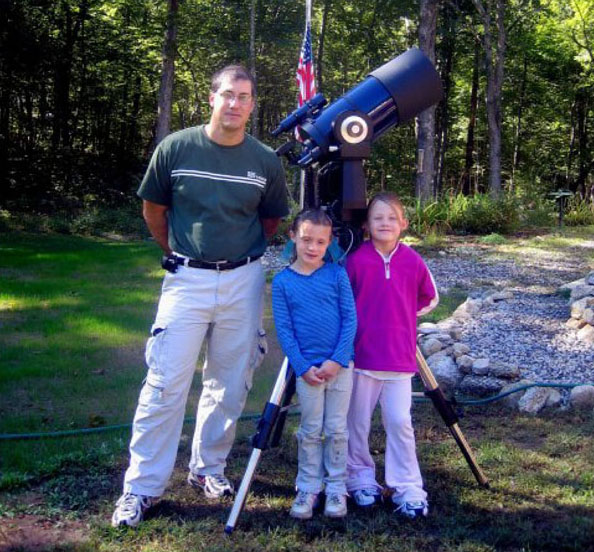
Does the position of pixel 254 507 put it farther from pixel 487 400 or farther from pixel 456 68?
pixel 456 68

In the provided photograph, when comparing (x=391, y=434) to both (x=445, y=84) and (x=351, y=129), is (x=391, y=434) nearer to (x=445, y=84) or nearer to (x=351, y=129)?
(x=351, y=129)

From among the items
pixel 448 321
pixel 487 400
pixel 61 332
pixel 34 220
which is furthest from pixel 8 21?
pixel 487 400

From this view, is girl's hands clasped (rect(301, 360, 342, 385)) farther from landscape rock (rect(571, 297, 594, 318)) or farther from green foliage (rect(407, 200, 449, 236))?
green foliage (rect(407, 200, 449, 236))

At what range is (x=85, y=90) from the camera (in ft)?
74.0

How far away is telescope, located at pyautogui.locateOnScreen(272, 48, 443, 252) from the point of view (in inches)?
125

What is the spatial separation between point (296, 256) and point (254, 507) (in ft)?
3.72

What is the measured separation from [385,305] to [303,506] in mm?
934

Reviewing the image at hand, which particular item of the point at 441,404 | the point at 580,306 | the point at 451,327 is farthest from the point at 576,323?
the point at 441,404

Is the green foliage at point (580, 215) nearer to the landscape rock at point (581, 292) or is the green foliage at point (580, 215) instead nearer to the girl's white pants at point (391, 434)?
the landscape rock at point (581, 292)

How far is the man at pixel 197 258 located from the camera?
317 centimetres

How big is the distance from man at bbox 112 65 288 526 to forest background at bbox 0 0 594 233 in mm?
12257

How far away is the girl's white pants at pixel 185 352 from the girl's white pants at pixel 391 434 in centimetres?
52

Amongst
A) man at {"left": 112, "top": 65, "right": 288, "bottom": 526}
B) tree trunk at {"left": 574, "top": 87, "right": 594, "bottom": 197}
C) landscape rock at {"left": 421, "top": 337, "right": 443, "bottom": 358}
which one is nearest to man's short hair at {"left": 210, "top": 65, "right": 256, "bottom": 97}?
man at {"left": 112, "top": 65, "right": 288, "bottom": 526}

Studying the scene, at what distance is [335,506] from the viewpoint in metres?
3.22
